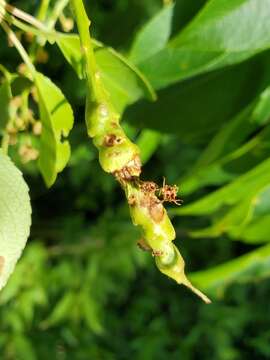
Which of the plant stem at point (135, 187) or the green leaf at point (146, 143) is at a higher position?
the green leaf at point (146, 143)

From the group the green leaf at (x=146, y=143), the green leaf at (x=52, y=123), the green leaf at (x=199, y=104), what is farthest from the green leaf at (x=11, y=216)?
the green leaf at (x=146, y=143)

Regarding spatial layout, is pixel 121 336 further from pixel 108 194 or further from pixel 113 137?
pixel 113 137

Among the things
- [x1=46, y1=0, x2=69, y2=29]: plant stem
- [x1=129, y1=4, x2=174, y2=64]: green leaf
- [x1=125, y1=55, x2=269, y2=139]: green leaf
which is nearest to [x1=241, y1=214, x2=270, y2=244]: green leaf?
[x1=125, y1=55, x2=269, y2=139]: green leaf

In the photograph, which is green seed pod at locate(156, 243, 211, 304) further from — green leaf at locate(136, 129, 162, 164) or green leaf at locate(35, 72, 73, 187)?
green leaf at locate(136, 129, 162, 164)

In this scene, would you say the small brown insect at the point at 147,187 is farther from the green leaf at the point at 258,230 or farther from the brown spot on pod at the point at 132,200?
the green leaf at the point at 258,230

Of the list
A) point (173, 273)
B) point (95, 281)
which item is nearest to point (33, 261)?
point (95, 281)

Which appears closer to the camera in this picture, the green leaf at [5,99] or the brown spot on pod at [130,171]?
the brown spot on pod at [130,171]

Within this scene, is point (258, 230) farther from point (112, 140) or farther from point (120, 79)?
point (112, 140)
